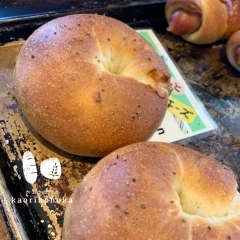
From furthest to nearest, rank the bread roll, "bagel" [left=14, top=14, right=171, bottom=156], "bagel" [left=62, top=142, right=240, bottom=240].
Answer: the bread roll
"bagel" [left=14, top=14, right=171, bottom=156]
"bagel" [left=62, top=142, right=240, bottom=240]

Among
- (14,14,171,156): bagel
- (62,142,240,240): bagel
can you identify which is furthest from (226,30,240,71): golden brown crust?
(62,142,240,240): bagel

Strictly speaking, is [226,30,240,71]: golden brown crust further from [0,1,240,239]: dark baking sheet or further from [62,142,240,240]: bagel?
[62,142,240,240]: bagel

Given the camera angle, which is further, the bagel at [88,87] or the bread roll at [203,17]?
the bread roll at [203,17]

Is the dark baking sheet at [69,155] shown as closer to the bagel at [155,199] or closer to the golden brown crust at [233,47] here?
the golden brown crust at [233,47]

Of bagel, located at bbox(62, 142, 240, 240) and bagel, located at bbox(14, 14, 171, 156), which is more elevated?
bagel, located at bbox(14, 14, 171, 156)

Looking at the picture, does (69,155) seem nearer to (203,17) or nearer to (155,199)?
(155,199)

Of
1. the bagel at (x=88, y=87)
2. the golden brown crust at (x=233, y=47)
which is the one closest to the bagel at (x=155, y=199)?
the bagel at (x=88, y=87)

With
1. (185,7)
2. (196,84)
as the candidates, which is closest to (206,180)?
(196,84)
